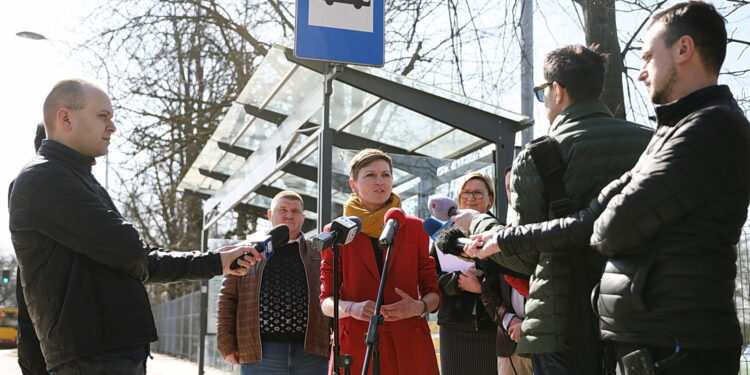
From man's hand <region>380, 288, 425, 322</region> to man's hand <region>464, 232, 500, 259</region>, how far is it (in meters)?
1.25

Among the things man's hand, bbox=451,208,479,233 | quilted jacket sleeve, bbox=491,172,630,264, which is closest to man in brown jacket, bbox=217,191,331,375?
man's hand, bbox=451,208,479,233

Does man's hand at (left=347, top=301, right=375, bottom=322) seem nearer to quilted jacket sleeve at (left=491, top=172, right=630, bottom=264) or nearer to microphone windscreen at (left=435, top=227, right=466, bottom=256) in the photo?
microphone windscreen at (left=435, top=227, right=466, bottom=256)

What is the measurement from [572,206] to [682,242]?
1.88ft

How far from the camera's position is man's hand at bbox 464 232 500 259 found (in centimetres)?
303

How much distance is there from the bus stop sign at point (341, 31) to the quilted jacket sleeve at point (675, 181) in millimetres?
4414

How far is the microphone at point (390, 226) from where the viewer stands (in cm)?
402

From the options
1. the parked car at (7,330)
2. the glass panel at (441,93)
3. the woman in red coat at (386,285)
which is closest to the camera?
the woman in red coat at (386,285)

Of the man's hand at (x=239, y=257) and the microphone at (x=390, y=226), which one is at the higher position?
the microphone at (x=390, y=226)

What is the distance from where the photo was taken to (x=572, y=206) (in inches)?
120

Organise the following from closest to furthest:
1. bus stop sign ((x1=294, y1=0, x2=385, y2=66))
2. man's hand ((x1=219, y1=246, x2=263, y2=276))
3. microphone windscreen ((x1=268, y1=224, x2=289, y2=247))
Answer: man's hand ((x1=219, y1=246, x2=263, y2=276)), microphone windscreen ((x1=268, y1=224, x2=289, y2=247)), bus stop sign ((x1=294, y1=0, x2=385, y2=66))

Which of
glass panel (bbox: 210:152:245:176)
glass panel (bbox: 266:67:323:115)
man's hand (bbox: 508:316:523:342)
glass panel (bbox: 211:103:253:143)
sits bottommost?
man's hand (bbox: 508:316:523:342)

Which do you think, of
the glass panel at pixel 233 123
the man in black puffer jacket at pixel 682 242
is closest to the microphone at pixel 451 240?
the man in black puffer jacket at pixel 682 242

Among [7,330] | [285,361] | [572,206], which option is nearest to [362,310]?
[285,361]

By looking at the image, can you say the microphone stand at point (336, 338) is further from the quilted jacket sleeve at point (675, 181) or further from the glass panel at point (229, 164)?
the glass panel at point (229, 164)
